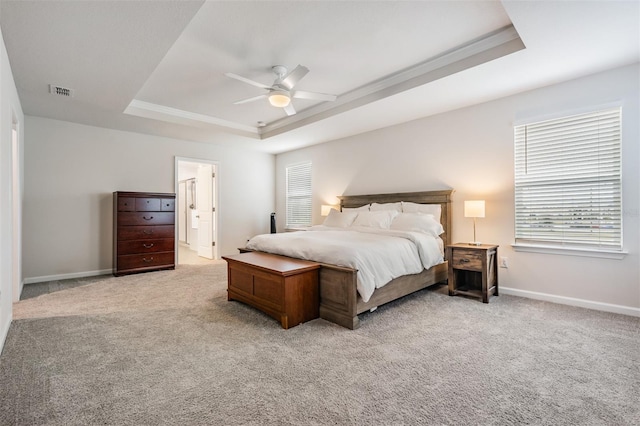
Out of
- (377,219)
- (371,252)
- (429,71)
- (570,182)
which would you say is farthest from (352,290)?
(570,182)

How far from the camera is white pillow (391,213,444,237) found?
4.01m

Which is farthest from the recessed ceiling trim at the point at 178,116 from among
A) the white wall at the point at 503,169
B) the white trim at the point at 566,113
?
the white trim at the point at 566,113

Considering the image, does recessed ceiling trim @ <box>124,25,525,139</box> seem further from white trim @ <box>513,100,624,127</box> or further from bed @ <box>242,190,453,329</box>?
A: bed @ <box>242,190,453,329</box>

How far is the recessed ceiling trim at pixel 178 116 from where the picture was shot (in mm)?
4492

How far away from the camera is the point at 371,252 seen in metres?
2.97

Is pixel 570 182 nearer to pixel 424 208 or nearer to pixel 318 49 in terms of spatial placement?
pixel 424 208

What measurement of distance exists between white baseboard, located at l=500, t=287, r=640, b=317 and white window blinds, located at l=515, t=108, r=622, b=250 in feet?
1.92

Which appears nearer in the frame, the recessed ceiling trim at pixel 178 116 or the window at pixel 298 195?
the recessed ceiling trim at pixel 178 116

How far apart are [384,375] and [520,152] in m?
3.21

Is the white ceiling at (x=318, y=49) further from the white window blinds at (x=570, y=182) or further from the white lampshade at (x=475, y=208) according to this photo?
the white lampshade at (x=475, y=208)

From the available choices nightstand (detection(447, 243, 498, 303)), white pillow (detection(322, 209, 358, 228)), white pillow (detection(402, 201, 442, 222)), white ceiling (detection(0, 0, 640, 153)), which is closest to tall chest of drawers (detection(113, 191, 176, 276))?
white ceiling (detection(0, 0, 640, 153))

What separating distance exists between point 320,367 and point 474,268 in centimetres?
238

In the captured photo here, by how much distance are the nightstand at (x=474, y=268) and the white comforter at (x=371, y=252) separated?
229mm

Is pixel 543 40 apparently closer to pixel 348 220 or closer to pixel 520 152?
pixel 520 152
